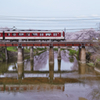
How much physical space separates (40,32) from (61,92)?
18.6 meters

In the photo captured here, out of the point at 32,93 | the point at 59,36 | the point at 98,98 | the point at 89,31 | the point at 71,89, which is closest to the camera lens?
the point at 98,98

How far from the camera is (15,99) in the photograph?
9.16 meters

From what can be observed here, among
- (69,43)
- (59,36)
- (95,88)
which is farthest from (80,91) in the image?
(59,36)

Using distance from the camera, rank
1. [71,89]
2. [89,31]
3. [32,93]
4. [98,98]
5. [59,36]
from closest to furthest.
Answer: [98,98], [32,93], [71,89], [59,36], [89,31]

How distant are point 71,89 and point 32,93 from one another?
3.55 m

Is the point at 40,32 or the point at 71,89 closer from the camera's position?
the point at 71,89

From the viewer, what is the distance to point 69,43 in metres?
24.2

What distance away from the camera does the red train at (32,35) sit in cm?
2694

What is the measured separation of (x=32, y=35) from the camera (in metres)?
27.2

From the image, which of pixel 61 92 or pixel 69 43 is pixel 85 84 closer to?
pixel 61 92

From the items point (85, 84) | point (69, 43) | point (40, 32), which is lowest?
Result: point (85, 84)

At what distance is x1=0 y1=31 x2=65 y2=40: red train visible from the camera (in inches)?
1061

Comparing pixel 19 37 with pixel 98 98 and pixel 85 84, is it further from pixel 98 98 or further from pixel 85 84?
pixel 98 98

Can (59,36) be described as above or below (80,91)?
above
